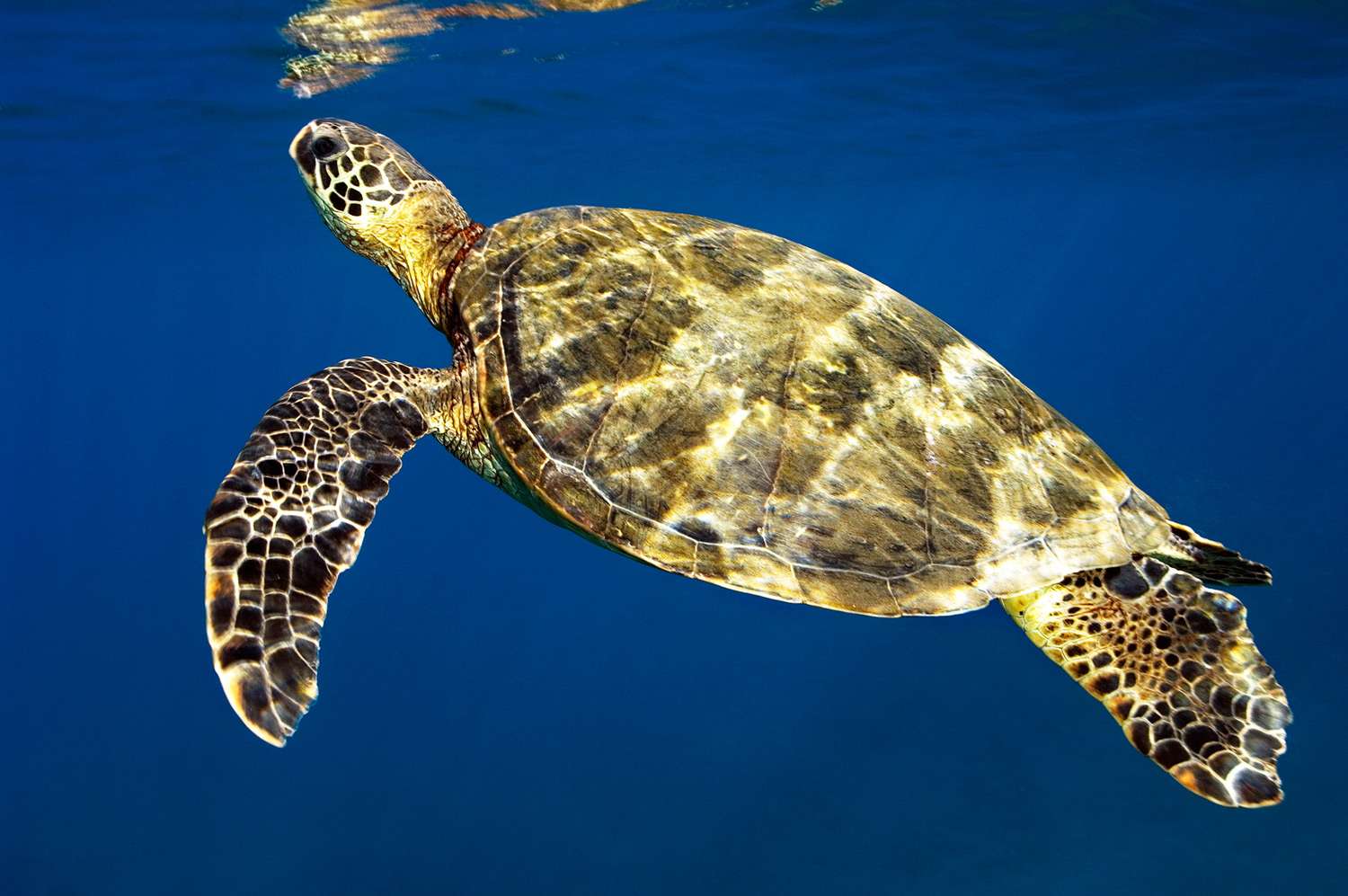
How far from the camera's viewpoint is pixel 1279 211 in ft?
153

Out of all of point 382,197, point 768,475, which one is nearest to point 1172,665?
point 768,475

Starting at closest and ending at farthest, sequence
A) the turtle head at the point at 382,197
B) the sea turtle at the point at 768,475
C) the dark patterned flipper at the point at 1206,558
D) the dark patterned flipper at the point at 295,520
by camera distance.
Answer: the dark patterned flipper at the point at 295,520
the sea turtle at the point at 768,475
the dark patterned flipper at the point at 1206,558
the turtle head at the point at 382,197

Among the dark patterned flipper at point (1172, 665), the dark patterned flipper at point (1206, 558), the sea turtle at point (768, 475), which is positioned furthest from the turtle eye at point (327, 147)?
the dark patterned flipper at point (1206, 558)

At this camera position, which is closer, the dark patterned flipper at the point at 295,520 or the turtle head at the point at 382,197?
the dark patterned flipper at the point at 295,520

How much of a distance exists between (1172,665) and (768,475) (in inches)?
82.7

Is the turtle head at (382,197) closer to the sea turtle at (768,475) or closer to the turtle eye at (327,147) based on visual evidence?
the turtle eye at (327,147)

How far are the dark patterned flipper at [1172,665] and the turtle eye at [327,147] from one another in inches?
174

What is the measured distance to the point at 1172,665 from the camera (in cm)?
387

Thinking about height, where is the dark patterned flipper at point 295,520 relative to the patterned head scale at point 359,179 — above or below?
below

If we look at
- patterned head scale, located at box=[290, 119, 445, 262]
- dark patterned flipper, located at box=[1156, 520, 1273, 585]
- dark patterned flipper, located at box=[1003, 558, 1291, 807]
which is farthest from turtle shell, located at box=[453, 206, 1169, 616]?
patterned head scale, located at box=[290, 119, 445, 262]

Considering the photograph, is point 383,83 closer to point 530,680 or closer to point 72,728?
point 530,680

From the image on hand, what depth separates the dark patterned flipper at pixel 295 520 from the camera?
10.3 ft

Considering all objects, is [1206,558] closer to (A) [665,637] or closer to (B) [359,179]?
(B) [359,179]

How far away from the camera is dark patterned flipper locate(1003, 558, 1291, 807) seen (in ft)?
11.9
